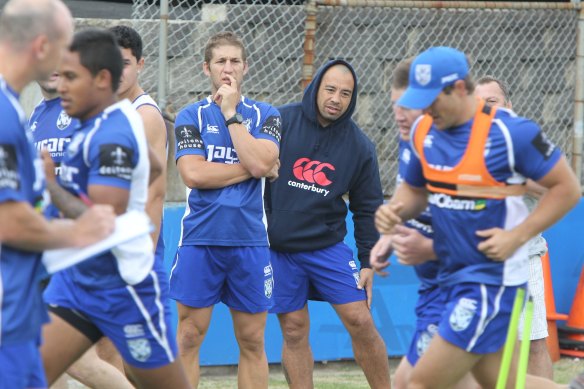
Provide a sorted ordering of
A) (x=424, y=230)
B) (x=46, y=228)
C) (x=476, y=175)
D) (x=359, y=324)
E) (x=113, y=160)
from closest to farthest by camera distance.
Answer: (x=46, y=228)
(x=113, y=160)
(x=476, y=175)
(x=424, y=230)
(x=359, y=324)

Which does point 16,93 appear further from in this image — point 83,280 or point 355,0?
point 355,0

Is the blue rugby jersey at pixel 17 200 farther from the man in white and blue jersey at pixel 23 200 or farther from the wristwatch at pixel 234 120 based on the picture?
the wristwatch at pixel 234 120

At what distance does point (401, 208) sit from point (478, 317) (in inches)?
24.9

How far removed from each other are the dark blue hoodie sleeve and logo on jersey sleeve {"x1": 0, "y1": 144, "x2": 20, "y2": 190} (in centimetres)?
378

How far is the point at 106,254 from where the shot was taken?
4.96 metres

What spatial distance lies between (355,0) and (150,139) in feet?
10.1

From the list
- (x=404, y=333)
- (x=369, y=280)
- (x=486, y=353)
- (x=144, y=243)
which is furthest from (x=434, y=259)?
(x=404, y=333)

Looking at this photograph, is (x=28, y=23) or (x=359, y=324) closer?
(x=28, y=23)

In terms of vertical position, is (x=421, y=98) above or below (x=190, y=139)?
above

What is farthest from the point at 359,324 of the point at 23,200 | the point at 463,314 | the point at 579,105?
the point at 23,200

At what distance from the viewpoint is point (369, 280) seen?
7.32 meters

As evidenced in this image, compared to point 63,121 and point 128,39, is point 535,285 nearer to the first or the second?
point 128,39

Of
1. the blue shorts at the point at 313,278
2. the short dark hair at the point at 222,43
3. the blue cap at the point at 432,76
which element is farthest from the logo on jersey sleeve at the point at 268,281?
the blue cap at the point at 432,76

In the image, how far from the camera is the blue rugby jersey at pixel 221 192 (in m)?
6.80
